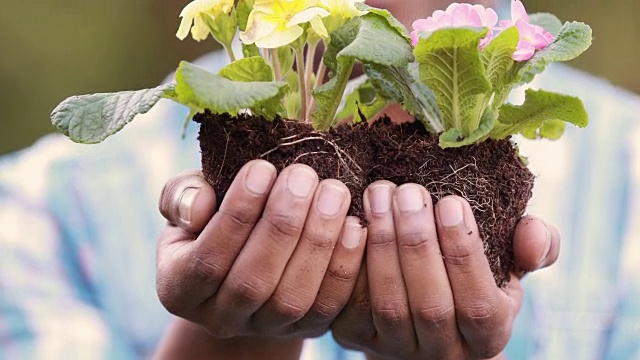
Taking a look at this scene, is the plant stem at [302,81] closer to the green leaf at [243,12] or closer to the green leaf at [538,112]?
the green leaf at [243,12]

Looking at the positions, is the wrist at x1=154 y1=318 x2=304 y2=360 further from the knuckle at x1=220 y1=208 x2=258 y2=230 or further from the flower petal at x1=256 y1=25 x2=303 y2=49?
the flower petal at x1=256 y1=25 x2=303 y2=49

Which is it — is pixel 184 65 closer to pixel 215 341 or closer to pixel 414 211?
pixel 414 211

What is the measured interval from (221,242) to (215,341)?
1.22 ft

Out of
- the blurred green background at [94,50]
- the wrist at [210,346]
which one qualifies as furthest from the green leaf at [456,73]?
the blurred green background at [94,50]

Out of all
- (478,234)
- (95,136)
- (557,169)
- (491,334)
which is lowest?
(557,169)

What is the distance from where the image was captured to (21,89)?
2021 mm

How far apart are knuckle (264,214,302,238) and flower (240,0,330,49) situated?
6.4 inches

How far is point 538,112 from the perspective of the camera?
637 mm

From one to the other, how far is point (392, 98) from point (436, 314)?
0.24 metres

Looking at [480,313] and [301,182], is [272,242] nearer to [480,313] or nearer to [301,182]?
[301,182]

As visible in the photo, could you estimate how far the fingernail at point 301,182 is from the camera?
1.86 ft

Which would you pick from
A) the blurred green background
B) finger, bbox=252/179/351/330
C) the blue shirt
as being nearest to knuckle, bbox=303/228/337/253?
finger, bbox=252/179/351/330

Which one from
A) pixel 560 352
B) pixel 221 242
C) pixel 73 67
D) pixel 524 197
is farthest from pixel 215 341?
pixel 73 67

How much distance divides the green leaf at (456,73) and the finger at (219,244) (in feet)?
0.61
